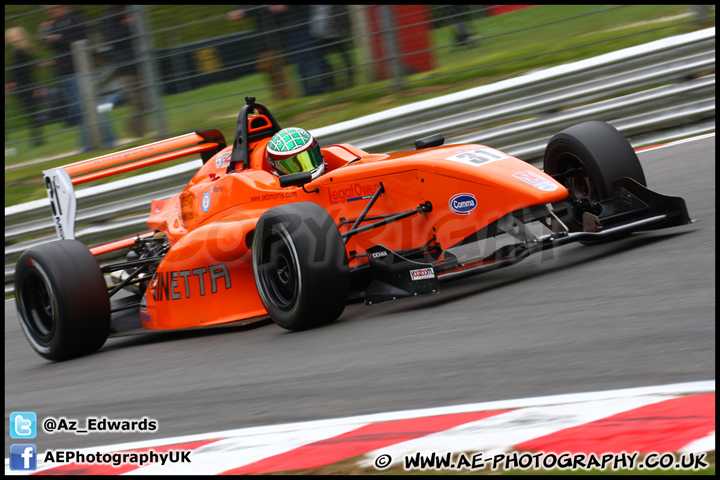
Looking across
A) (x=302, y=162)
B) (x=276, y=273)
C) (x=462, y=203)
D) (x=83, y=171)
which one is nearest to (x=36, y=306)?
(x=83, y=171)

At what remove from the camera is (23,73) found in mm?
10367

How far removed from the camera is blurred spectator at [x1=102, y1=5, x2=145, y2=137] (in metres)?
10.1

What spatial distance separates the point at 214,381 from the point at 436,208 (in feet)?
5.39

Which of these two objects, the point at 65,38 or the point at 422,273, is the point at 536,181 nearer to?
the point at 422,273

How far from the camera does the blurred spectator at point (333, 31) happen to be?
9734mm

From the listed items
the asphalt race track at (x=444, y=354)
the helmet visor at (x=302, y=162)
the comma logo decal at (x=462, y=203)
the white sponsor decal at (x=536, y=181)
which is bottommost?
the asphalt race track at (x=444, y=354)

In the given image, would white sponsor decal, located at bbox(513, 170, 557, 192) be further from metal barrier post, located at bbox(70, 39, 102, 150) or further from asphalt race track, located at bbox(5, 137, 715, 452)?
metal barrier post, located at bbox(70, 39, 102, 150)

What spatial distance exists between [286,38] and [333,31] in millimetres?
521

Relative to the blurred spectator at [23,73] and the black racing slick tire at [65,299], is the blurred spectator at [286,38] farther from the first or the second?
the black racing slick tire at [65,299]

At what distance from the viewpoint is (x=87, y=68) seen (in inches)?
406

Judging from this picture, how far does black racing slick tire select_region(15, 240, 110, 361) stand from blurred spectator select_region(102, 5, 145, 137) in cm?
434

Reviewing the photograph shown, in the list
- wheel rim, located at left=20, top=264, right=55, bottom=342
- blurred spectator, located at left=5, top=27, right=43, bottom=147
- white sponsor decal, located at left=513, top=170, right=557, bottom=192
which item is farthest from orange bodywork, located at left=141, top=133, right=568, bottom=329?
blurred spectator, located at left=5, top=27, right=43, bottom=147

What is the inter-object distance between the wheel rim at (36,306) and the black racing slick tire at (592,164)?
3.61m

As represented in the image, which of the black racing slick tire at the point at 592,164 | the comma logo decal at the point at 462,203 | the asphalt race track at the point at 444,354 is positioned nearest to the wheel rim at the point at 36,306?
the asphalt race track at the point at 444,354
